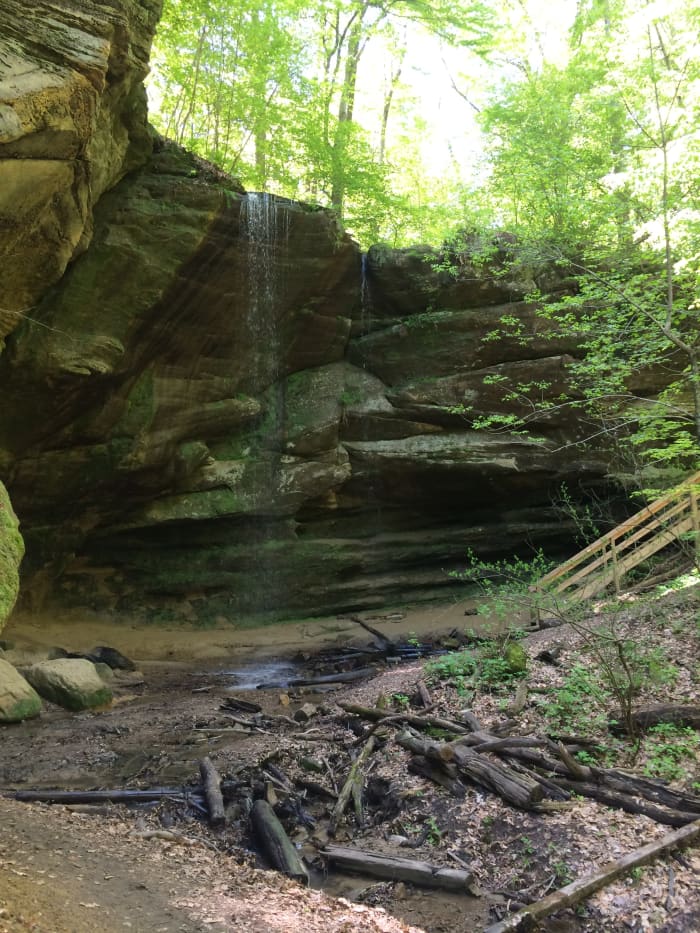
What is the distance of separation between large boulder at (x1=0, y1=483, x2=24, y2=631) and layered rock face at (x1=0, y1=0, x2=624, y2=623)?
5.80m

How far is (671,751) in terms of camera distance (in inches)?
226

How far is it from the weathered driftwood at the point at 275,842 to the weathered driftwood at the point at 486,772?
1.60m

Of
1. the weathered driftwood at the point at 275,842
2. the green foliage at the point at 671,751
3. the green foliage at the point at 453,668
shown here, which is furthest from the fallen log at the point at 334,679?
the green foliage at the point at 671,751

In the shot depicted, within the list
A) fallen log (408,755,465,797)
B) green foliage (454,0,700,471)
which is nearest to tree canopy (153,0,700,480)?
green foliage (454,0,700,471)

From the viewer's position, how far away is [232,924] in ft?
12.6

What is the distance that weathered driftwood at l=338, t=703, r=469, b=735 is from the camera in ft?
22.2

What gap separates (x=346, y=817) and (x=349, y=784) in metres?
0.37

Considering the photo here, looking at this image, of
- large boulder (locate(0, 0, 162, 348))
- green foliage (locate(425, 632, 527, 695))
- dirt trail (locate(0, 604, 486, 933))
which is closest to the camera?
dirt trail (locate(0, 604, 486, 933))

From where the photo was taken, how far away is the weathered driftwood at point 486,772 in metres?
5.33

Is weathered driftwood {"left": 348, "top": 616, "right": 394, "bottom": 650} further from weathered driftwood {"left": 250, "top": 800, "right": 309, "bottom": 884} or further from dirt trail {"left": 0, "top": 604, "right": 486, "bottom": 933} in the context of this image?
weathered driftwood {"left": 250, "top": 800, "right": 309, "bottom": 884}

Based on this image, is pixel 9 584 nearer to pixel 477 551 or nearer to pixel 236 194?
pixel 236 194

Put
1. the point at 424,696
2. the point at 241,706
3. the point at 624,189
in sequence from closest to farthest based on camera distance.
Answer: the point at 424,696 < the point at 624,189 < the point at 241,706

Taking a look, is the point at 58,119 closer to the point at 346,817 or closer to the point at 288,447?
the point at 346,817

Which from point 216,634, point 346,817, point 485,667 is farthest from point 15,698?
point 216,634
